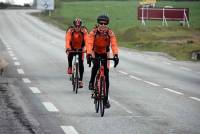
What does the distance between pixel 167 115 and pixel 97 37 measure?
198 centimetres

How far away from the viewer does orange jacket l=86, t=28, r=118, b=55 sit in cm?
1298

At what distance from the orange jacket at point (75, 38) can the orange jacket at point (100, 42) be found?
3.55m

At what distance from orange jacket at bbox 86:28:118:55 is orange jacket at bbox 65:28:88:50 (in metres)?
3.55

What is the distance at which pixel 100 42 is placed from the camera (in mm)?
13156

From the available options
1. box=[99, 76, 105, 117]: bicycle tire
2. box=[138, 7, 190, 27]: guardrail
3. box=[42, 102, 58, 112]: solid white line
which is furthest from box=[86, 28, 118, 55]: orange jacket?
box=[138, 7, 190, 27]: guardrail

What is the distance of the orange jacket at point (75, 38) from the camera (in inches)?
662

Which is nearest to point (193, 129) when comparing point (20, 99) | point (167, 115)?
point (167, 115)

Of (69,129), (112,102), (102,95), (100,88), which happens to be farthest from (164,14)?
(69,129)

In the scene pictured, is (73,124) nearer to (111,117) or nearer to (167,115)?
(111,117)

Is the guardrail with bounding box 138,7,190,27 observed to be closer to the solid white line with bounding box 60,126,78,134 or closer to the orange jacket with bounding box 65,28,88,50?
the orange jacket with bounding box 65,28,88,50

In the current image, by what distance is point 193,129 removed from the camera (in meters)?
11.0

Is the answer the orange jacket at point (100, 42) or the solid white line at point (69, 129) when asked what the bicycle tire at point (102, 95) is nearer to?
the orange jacket at point (100, 42)

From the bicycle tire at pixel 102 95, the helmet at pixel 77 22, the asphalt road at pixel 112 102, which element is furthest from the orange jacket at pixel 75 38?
the bicycle tire at pixel 102 95

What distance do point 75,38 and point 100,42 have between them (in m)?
4.02
